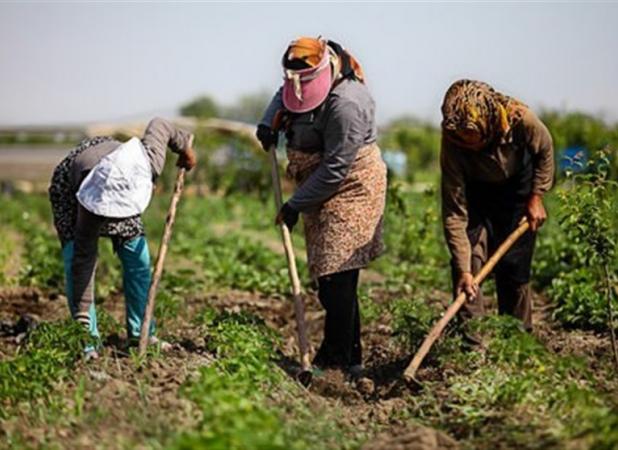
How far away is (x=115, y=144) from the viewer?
5.46 meters

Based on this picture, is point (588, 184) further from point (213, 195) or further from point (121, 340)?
point (213, 195)

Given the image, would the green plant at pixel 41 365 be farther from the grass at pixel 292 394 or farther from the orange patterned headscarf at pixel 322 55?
the orange patterned headscarf at pixel 322 55

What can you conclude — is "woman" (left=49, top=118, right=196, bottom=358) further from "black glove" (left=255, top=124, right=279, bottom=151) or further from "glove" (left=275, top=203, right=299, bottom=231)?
"glove" (left=275, top=203, right=299, bottom=231)

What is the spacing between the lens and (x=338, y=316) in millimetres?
5438

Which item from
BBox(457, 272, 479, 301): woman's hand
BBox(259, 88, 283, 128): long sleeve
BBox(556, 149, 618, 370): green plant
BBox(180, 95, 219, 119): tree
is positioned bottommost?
BBox(180, 95, 219, 119): tree

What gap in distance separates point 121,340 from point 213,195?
13861 millimetres

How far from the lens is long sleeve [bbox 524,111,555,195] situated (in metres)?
5.21

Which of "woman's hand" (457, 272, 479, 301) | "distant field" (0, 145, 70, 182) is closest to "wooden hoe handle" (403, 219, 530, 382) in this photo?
"woman's hand" (457, 272, 479, 301)

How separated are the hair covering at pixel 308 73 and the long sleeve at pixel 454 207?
2.23ft

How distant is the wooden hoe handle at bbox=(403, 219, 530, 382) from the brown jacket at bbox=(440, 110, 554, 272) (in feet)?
0.37

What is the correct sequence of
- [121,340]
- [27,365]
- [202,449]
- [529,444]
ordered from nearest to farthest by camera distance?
[202,449]
[529,444]
[27,365]
[121,340]

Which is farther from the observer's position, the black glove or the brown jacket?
the black glove

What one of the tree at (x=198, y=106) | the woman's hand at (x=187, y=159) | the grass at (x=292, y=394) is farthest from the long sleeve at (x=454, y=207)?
the tree at (x=198, y=106)

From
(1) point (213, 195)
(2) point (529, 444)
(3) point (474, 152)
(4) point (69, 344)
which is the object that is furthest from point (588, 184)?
(1) point (213, 195)
